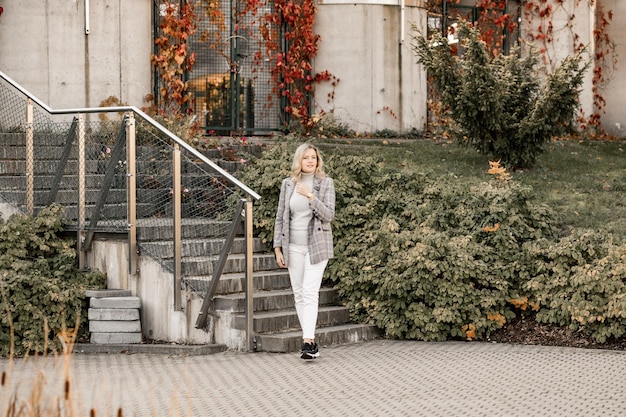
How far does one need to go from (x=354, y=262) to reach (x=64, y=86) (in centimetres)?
713

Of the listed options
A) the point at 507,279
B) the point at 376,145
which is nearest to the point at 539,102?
the point at 376,145

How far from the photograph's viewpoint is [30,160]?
36.5ft

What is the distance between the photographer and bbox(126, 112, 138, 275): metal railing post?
33.1 ft

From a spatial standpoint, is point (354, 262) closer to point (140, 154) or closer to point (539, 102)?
point (140, 154)

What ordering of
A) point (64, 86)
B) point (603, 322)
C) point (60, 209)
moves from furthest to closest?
point (64, 86)
point (60, 209)
point (603, 322)

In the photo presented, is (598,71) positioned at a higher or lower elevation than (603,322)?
higher

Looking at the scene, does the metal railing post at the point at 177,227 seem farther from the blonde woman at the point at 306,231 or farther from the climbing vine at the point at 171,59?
the climbing vine at the point at 171,59

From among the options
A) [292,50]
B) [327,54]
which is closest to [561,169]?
[327,54]

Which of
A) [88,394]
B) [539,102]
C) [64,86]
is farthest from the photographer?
[64,86]

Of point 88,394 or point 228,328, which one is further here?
point 228,328

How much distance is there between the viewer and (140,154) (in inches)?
403

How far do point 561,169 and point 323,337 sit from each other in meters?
6.32

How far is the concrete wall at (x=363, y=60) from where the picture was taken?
57.8 feet

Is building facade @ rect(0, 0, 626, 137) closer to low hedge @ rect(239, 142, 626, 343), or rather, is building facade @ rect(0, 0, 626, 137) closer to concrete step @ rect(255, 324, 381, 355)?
low hedge @ rect(239, 142, 626, 343)
